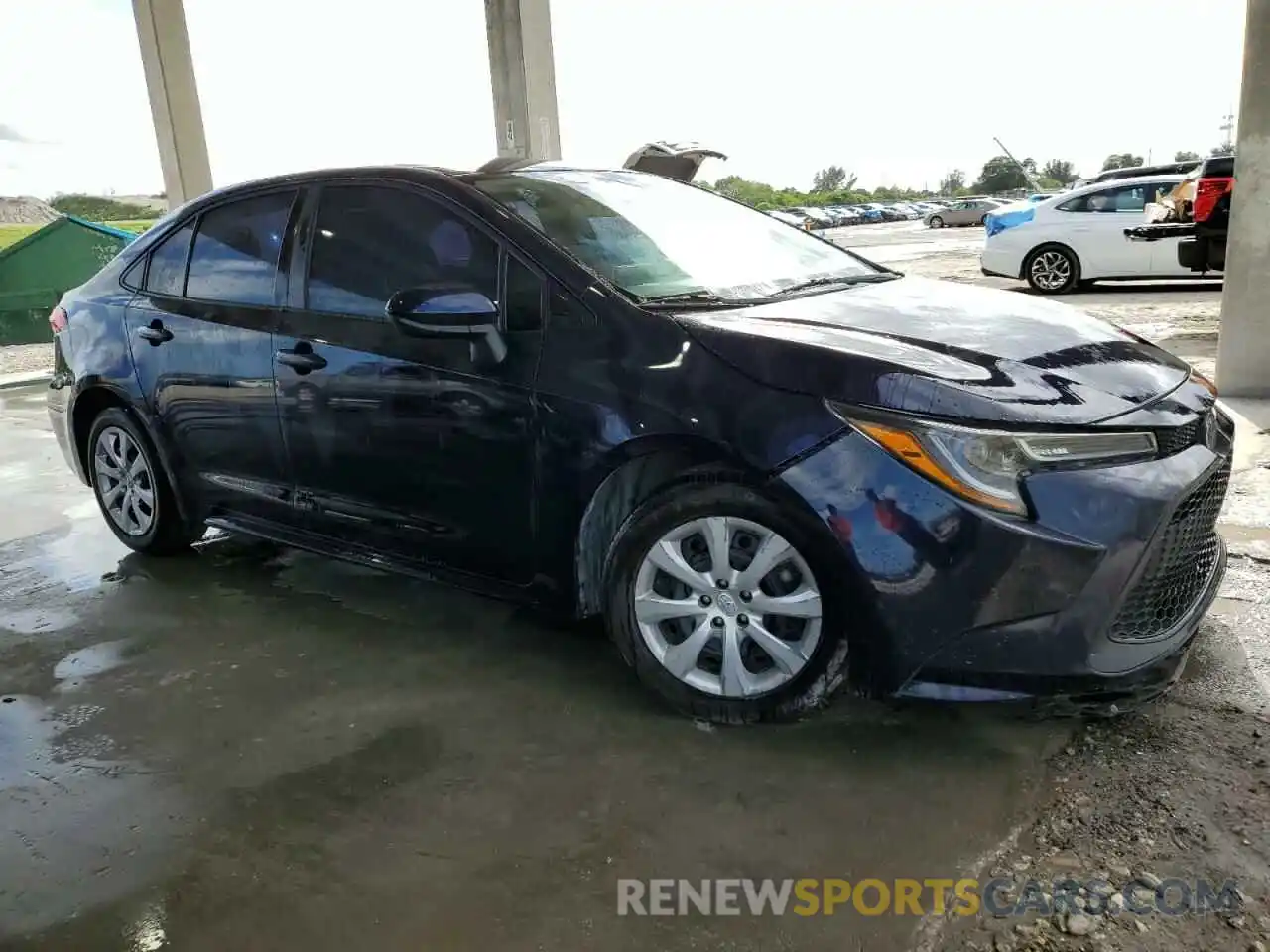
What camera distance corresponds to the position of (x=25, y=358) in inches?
474

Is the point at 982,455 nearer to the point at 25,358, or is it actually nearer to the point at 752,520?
the point at 752,520

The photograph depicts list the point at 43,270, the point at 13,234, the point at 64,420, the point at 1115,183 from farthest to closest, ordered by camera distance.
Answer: the point at 13,234 → the point at 43,270 → the point at 1115,183 → the point at 64,420

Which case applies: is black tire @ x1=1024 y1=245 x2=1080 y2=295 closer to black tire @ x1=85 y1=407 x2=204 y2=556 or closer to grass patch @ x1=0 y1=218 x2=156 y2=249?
black tire @ x1=85 y1=407 x2=204 y2=556

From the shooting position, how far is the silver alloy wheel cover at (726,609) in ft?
8.07

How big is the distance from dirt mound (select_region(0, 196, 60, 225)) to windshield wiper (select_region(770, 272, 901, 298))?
14.5 meters

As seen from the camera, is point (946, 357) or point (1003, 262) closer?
point (946, 357)

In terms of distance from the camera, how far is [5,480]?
595 centimetres

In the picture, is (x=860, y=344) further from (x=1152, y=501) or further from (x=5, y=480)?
(x=5, y=480)

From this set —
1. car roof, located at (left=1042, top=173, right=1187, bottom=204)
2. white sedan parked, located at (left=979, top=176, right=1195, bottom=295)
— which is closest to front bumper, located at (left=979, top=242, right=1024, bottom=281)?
white sedan parked, located at (left=979, top=176, right=1195, bottom=295)

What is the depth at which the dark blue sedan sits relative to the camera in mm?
2256

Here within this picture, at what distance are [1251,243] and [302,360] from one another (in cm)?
534

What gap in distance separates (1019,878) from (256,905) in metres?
1.55

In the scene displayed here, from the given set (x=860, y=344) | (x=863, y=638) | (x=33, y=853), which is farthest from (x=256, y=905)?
(x=860, y=344)

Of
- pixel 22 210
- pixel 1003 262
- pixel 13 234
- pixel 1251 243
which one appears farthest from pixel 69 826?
pixel 22 210
